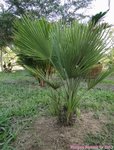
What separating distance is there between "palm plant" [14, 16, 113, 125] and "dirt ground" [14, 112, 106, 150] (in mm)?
201

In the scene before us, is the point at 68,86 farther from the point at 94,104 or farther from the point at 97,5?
the point at 97,5

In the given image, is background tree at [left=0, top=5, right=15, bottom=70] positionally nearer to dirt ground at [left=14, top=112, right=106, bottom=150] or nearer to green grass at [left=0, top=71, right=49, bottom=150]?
green grass at [left=0, top=71, right=49, bottom=150]

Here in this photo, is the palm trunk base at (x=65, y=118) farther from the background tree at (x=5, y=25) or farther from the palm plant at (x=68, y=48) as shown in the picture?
the background tree at (x=5, y=25)

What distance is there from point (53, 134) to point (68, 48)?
937 millimetres

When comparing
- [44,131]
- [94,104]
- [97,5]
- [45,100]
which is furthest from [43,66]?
[97,5]

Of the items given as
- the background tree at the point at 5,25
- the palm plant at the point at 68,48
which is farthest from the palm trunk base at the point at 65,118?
the background tree at the point at 5,25

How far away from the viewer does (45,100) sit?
133 inches

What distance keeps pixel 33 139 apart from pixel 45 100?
46.5 inches

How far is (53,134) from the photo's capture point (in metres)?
2.25

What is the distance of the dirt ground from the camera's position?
6.93 feet

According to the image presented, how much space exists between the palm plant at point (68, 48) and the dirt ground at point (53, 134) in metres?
0.20

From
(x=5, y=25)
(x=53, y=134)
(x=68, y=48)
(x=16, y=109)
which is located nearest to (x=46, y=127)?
(x=53, y=134)

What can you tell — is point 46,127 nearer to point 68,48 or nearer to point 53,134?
point 53,134

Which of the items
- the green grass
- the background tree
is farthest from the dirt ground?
the background tree
